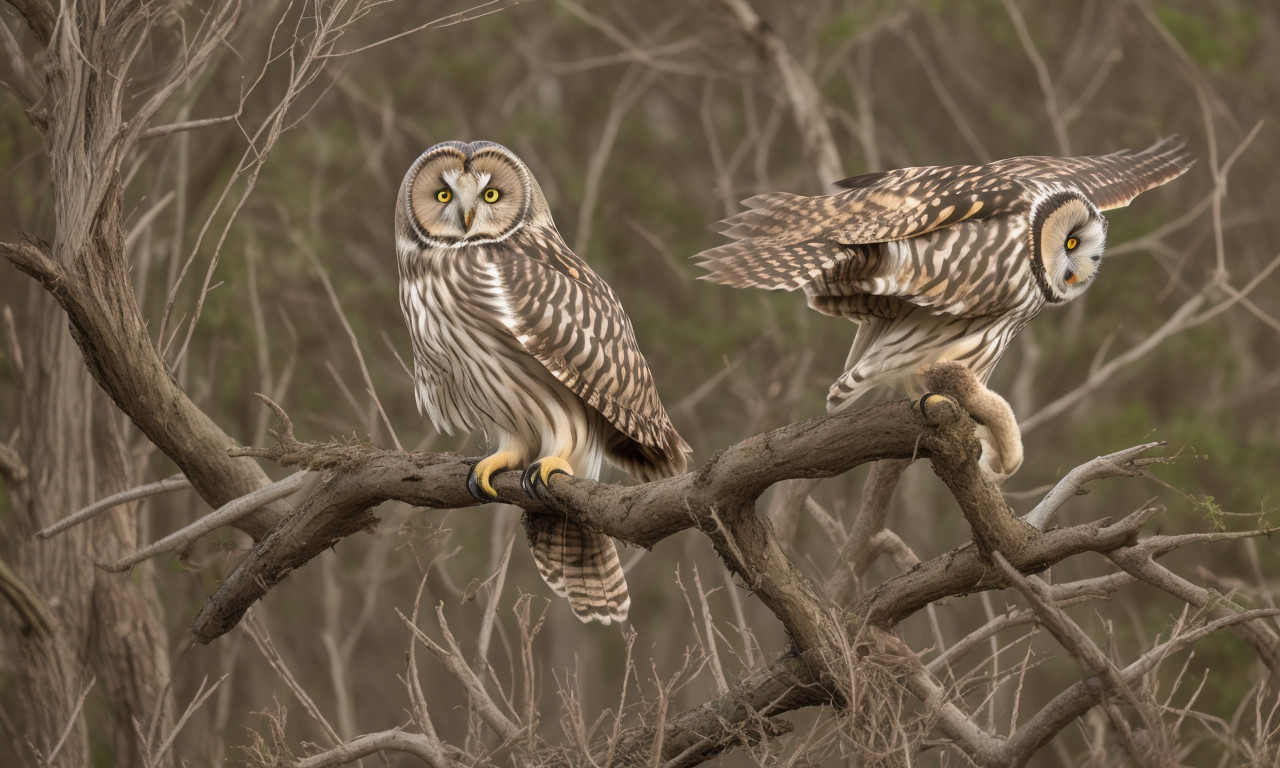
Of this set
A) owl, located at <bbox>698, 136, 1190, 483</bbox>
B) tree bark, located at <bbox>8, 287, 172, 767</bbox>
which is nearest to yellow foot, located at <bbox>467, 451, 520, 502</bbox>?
owl, located at <bbox>698, 136, 1190, 483</bbox>

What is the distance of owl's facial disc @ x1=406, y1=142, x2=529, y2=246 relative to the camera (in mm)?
4617

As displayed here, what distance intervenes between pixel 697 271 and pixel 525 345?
8801mm

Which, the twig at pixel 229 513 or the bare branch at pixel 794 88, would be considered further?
the bare branch at pixel 794 88

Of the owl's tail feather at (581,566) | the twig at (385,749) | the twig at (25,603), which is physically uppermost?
the twig at (25,603)

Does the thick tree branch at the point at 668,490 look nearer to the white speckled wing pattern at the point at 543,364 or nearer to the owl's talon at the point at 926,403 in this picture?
the owl's talon at the point at 926,403

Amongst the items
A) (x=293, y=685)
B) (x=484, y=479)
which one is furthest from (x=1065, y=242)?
(x=293, y=685)

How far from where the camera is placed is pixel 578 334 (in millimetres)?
4410

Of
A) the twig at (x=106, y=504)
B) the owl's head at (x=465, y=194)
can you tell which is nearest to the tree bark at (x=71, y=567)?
the twig at (x=106, y=504)

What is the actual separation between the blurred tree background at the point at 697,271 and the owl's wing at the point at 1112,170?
4289mm

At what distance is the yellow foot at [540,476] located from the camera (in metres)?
4.19

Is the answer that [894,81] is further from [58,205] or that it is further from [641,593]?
[58,205]

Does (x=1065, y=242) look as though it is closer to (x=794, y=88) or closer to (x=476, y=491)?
(x=476, y=491)

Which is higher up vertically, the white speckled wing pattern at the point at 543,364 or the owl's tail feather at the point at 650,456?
the white speckled wing pattern at the point at 543,364

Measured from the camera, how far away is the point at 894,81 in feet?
43.0
